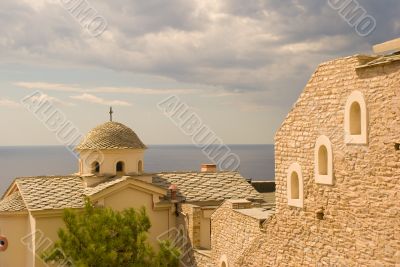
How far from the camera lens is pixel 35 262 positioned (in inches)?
756

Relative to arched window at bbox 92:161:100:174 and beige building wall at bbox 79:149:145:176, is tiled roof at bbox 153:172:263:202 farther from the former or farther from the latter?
arched window at bbox 92:161:100:174

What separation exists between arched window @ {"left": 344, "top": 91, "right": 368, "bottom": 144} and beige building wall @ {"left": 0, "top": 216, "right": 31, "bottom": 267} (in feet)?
A: 50.1

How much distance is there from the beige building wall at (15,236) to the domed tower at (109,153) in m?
3.82

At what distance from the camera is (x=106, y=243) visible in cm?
1508

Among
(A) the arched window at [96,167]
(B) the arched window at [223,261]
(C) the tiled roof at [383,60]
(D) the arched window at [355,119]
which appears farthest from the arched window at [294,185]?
(A) the arched window at [96,167]

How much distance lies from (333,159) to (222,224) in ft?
21.1

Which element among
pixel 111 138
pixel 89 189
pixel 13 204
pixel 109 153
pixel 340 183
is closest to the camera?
pixel 340 183

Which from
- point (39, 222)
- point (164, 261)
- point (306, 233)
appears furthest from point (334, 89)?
point (39, 222)

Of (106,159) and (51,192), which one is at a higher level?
(106,159)

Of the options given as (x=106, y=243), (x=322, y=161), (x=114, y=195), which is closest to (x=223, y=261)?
(x=106, y=243)

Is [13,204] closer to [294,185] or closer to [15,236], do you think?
[15,236]

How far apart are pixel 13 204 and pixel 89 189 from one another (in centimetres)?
338

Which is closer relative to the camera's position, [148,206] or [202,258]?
[202,258]

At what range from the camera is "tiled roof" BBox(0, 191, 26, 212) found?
20125 mm
